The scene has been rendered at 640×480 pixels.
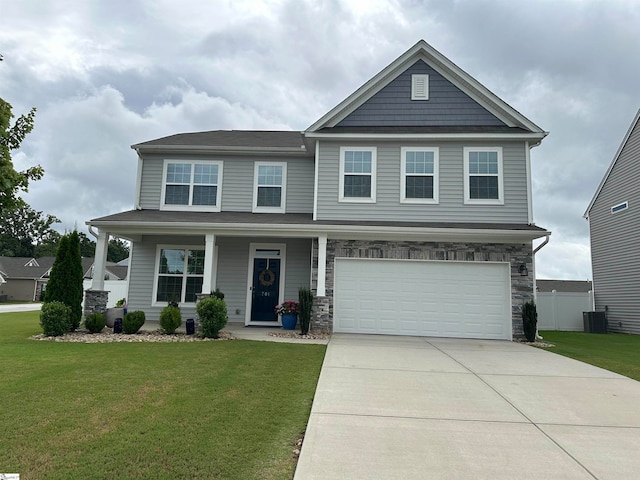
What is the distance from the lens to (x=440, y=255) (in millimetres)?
10883

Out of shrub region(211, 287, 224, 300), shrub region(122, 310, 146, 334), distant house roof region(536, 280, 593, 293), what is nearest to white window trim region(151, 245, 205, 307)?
shrub region(211, 287, 224, 300)

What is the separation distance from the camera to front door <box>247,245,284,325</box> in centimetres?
1231

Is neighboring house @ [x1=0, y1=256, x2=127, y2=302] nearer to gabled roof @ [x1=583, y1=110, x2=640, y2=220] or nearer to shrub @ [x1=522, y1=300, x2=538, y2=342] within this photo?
shrub @ [x1=522, y1=300, x2=538, y2=342]

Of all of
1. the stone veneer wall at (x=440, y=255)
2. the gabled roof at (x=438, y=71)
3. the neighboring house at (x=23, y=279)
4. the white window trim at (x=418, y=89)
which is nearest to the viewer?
the stone veneer wall at (x=440, y=255)

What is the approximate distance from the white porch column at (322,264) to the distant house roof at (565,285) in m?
26.1

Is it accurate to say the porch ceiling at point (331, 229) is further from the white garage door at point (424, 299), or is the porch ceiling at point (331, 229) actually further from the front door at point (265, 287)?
the front door at point (265, 287)

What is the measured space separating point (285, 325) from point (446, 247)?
16.4 feet

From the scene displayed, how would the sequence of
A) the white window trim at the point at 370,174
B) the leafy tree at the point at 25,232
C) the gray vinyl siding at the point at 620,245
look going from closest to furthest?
the white window trim at the point at 370,174, the gray vinyl siding at the point at 620,245, the leafy tree at the point at 25,232

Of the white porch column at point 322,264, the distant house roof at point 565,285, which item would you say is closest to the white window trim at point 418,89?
the white porch column at point 322,264

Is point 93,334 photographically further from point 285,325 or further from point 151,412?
point 151,412

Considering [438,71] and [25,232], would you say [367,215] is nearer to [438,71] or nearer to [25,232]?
[438,71]

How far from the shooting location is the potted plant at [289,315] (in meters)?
11.0

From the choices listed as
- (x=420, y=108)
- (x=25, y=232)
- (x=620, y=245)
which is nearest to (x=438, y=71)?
(x=420, y=108)

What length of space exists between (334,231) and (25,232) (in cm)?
6388
